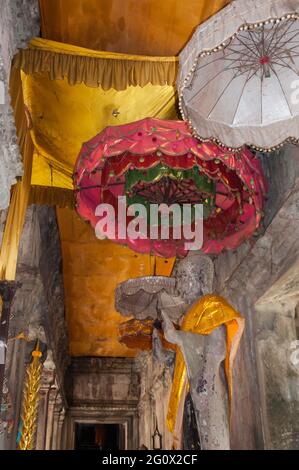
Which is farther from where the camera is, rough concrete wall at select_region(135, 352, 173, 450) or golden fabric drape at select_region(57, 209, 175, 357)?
rough concrete wall at select_region(135, 352, 173, 450)

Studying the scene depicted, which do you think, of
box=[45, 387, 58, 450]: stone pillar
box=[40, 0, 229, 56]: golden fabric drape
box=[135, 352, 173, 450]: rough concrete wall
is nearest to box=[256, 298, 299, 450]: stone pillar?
box=[40, 0, 229, 56]: golden fabric drape

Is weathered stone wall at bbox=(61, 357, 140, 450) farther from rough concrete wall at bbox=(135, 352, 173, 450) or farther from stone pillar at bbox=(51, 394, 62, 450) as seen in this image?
stone pillar at bbox=(51, 394, 62, 450)

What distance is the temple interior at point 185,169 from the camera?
475 cm

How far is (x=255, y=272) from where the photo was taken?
6.26 meters

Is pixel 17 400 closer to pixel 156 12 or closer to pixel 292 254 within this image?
pixel 292 254

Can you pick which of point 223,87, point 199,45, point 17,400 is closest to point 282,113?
point 223,87

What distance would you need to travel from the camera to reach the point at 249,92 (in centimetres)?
529

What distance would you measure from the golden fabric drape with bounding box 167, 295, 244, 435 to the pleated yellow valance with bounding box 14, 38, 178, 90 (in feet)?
7.58

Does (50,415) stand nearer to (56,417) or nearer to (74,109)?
(56,417)

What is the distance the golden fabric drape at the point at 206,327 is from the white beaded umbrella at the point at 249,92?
167cm

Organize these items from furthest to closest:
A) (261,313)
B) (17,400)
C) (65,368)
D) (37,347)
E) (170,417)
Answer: (65,368)
(37,347)
(17,400)
(261,313)
(170,417)

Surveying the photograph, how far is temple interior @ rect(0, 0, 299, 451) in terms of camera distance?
475cm

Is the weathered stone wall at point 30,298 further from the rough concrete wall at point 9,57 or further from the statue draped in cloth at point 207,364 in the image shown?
the rough concrete wall at point 9,57

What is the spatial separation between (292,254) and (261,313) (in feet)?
2.89
